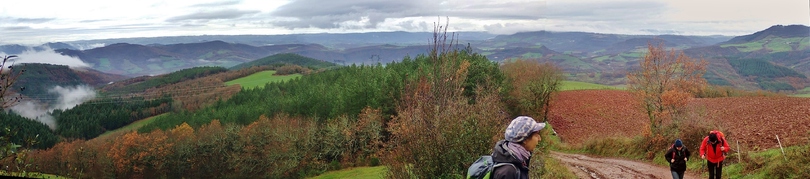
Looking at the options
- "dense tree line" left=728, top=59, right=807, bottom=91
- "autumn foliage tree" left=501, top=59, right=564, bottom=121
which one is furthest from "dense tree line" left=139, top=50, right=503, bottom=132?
"dense tree line" left=728, top=59, right=807, bottom=91

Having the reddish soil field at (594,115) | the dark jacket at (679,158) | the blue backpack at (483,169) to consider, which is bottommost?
the reddish soil field at (594,115)

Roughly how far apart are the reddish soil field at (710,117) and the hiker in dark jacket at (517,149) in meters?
14.1

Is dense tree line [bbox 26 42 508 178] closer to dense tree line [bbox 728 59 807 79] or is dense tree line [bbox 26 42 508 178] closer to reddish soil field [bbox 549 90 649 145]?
reddish soil field [bbox 549 90 649 145]

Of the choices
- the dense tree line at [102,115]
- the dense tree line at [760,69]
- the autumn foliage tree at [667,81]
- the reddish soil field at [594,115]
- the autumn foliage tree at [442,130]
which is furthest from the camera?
the dense tree line at [760,69]

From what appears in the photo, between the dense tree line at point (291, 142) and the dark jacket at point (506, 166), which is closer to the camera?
the dark jacket at point (506, 166)

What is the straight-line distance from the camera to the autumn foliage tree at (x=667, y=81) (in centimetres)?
2377

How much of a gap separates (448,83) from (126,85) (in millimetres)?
207961

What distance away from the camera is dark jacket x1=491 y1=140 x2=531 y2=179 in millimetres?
3928

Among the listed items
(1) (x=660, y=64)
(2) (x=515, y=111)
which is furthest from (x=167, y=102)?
(1) (x=660, y=64)

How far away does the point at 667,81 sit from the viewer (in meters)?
24.7

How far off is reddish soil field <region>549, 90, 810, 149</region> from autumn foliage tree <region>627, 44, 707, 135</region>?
76 centimetres

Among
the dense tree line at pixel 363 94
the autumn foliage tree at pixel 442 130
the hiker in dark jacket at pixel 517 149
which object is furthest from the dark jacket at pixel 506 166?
the dense tree line at pixel 363 94

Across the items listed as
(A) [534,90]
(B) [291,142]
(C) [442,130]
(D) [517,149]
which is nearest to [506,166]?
(D) [517,149]

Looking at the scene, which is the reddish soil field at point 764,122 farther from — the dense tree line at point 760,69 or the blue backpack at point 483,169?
the dense tree line at point 760,69
